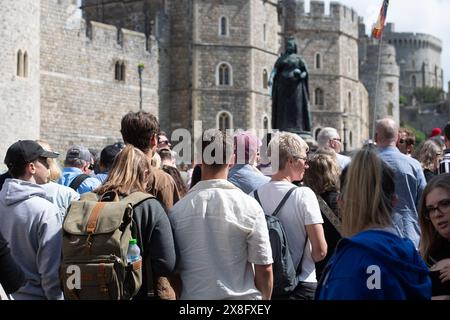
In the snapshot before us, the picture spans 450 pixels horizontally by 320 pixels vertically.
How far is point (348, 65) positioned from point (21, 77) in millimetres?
23772

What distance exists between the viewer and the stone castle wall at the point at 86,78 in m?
32.2

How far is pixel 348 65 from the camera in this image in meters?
47.6

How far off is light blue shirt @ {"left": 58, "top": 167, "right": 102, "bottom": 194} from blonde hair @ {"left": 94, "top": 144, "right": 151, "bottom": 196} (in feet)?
7.53

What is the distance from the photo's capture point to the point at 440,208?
4.31 metres

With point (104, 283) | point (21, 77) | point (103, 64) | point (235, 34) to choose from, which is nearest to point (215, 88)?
point (235, 34)

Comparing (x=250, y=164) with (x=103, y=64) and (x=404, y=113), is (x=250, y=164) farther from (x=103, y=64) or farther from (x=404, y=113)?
(x=404, y=113)

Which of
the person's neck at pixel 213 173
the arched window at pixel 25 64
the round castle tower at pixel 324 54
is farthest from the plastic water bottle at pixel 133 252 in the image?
the round castle tower at pixel 324 54

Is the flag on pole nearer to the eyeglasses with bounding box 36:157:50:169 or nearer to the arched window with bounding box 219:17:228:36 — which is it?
the eyeglasses with bounding box 36:157:50:169

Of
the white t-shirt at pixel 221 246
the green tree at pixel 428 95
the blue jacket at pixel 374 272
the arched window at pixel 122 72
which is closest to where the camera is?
the blue jacket at pixel 374 272

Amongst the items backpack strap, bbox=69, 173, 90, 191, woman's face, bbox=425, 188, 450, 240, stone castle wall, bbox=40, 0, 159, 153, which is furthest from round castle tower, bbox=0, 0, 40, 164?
woman's face, bbox=425, 188, 450, 240

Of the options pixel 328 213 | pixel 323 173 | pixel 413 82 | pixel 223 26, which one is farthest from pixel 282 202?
pixel 413 82

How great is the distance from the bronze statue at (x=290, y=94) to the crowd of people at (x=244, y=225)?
9.72 m

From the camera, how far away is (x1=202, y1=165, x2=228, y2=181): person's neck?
5.27 meters

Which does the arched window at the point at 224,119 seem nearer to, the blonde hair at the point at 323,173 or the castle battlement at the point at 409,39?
the blonde hair at the point at 323,173
